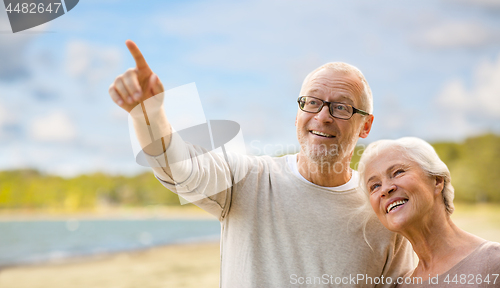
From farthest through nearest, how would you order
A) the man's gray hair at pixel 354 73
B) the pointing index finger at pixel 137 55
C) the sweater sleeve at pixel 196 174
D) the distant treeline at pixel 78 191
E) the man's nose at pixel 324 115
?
1. the distant treeline at pixel 78 191
2. the man's gray hair at pixel 354 73
3. the man's nose at pixel 324 115
4. the sweater sleeve at pixel 196 174
5. the pointing index finger at pixel 137 55

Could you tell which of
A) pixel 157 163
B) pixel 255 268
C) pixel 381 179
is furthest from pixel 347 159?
pixel 157 163

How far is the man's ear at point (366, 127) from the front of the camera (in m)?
2.50

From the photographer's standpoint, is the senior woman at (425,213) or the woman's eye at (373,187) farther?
the woman's eye at (373,187)

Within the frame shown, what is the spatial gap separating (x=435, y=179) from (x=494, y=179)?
45.7m

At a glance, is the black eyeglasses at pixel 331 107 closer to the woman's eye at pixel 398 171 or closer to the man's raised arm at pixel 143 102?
the woman's eye at pixel 398 171

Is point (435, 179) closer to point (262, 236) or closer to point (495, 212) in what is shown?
point (262, 236)

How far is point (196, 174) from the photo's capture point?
6.03ft

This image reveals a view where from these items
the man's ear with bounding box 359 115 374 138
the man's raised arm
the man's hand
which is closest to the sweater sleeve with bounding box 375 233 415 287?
the man's ear with bounding box 359 115 374 138

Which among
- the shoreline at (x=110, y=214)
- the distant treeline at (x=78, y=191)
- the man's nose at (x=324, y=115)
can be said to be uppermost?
the man's nose at (x=324, y=115)

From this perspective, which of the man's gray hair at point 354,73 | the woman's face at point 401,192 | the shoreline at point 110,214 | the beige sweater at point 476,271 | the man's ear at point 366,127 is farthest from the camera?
the shoreline at point 110,214

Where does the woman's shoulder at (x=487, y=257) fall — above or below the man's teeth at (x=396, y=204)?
below

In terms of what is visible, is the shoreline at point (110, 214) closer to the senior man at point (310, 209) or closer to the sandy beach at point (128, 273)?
the sandy beach at point (128, 273)

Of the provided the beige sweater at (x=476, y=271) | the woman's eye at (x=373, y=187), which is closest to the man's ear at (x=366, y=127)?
the woman's eye at (x=373, y=187)

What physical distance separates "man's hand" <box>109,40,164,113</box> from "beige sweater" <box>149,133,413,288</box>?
564 mm
